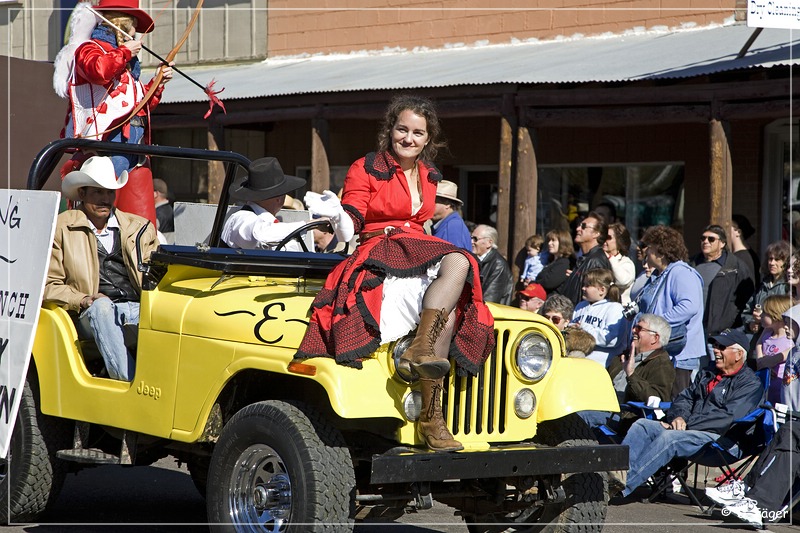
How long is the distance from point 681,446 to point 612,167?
26.7ft

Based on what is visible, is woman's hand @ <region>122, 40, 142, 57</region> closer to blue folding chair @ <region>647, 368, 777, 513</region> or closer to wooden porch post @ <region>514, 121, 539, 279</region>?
blue folding chair @ <region>647, 368, 777, 513</region>

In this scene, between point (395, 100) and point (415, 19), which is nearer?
point (395, 100)

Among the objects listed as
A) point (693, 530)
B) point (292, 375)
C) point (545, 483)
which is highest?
point (292, 375)

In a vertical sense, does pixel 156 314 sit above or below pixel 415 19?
below

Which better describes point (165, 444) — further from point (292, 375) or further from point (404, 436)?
point (404, 436)

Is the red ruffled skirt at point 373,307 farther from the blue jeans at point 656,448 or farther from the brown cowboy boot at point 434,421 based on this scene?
the blue jeans at point 656,448

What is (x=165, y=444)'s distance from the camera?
19.4 ft

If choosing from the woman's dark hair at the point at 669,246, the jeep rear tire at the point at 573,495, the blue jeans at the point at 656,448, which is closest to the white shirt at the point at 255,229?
the jeep rear tire at the point at 573,495

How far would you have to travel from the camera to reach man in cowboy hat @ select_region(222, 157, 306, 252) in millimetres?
6395

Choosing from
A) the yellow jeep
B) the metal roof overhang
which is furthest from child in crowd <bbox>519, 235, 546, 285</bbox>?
the yellow jeep

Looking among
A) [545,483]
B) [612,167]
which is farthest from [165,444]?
[612,167]

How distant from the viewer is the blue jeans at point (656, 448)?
7586mm

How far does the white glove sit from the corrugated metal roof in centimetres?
655

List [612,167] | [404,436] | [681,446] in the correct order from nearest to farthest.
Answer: [404,436] → [681,446] → [612,167]
